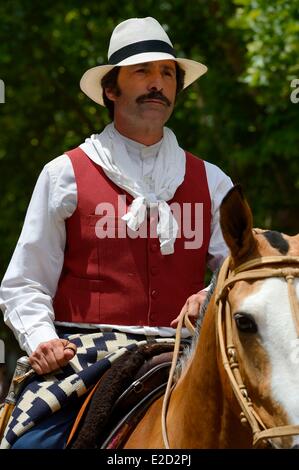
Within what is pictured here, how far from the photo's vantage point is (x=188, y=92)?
15.2m

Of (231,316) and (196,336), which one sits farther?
(196,336)

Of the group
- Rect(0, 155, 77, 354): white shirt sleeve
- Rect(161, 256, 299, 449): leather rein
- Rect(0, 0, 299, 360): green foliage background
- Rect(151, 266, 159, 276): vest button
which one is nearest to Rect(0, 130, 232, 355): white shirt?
Rect(0, 155, 77, 354): white shirt sleeve

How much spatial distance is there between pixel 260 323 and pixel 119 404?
0.99 m

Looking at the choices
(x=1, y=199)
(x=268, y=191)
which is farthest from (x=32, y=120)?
(x=268, y=191)

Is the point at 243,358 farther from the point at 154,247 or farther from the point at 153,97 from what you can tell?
the point at 153,97

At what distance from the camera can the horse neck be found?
3.58m

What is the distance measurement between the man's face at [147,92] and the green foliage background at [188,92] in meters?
6.08

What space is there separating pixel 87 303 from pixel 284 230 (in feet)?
28.6

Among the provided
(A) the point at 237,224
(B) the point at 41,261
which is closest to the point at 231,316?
(A) the point at 237,224

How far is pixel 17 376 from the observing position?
4.34m

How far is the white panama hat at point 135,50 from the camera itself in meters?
4.81

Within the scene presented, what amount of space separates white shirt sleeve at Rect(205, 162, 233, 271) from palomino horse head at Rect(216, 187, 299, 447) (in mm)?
1147
